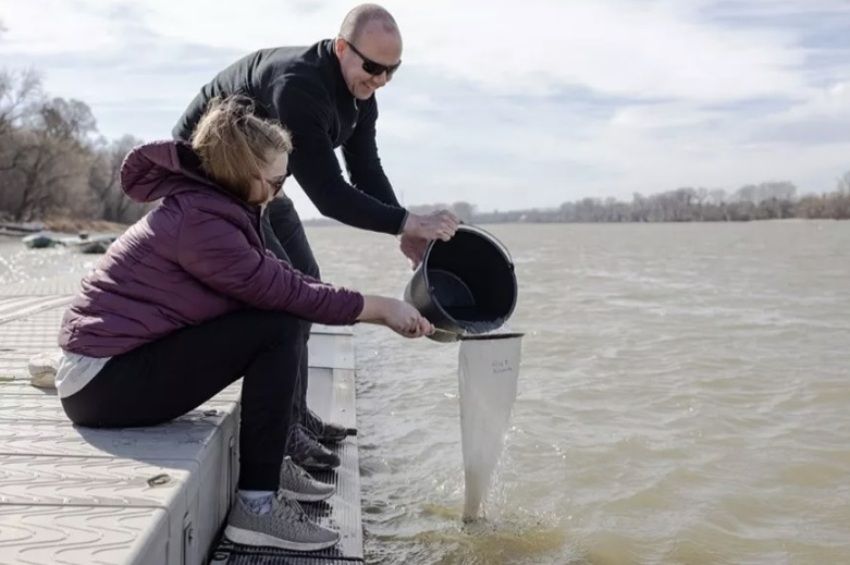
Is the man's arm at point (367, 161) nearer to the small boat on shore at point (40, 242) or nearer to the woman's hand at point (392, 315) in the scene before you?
the woman's hand at point (392, 315)

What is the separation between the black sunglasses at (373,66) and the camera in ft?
10.4

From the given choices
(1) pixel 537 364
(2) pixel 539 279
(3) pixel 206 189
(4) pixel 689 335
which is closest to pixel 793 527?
(3) pixel 206 189

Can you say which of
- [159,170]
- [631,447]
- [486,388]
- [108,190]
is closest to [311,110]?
[159,170]

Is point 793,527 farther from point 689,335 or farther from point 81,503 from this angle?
point 689,335

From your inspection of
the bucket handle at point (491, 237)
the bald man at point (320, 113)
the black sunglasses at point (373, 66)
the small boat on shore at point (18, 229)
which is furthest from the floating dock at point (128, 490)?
the small boat on shore at point (18, 229)

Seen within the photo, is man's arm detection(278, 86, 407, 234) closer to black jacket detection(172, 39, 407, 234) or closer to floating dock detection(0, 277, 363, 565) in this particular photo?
black jacket detection(172, 39, 407, 234)

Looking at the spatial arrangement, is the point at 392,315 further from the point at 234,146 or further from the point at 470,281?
the point at 470,281

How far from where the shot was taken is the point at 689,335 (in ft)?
32.6

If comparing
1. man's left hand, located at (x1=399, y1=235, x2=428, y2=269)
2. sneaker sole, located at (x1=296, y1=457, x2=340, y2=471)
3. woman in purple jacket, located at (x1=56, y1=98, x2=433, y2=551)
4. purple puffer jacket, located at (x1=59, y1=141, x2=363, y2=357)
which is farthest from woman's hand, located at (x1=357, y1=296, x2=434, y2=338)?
sneaker sole, located at (x1=296, y1=457, x2=340, y2=471)

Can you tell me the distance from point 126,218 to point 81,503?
226 feet

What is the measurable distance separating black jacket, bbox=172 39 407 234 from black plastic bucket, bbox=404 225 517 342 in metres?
0.34

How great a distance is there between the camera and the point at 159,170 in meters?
2.50

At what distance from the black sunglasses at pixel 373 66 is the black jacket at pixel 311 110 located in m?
0.11

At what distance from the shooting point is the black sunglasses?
3174 millimetres
